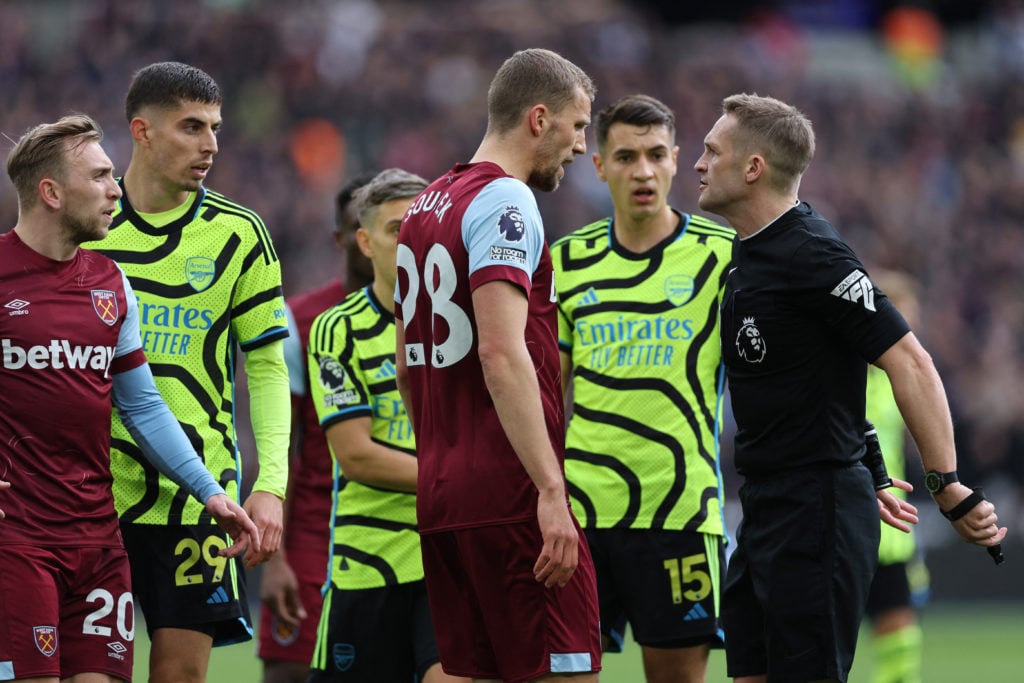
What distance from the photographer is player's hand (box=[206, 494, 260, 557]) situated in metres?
5.39

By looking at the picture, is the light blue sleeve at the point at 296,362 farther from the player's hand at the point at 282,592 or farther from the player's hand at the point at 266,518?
the player's hand at the point at 266,518

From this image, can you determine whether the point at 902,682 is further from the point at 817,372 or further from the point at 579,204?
the point at 579,204

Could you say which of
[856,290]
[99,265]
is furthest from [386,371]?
[856,290]

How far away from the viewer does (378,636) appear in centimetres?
634

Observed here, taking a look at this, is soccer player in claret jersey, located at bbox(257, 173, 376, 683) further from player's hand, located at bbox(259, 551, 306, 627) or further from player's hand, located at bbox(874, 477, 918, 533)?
player's hand, located at bbox(874, 477, 918, 533)

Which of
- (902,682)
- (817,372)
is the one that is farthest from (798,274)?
(902,682)

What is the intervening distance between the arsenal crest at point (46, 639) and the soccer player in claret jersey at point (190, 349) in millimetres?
675

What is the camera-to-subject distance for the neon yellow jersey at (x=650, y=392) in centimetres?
662

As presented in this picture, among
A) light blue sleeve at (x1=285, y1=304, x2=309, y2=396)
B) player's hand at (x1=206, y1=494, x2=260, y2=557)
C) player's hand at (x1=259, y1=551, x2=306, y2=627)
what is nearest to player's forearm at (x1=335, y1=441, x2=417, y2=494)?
player's hand at (x1=206, y1=494, x2=260, y2=557)

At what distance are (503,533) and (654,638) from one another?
75.8 inches

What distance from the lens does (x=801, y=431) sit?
539cm

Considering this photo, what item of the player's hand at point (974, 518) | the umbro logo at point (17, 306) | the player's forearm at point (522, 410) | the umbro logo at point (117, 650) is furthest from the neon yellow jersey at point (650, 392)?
the umbro logo at point (17, 306)

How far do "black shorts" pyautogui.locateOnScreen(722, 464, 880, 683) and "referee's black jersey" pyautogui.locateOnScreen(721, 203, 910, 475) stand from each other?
0.30 feet

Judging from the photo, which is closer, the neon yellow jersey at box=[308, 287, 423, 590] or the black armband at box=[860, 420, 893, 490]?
the black armband at box=[860, 420, 893, 490]
